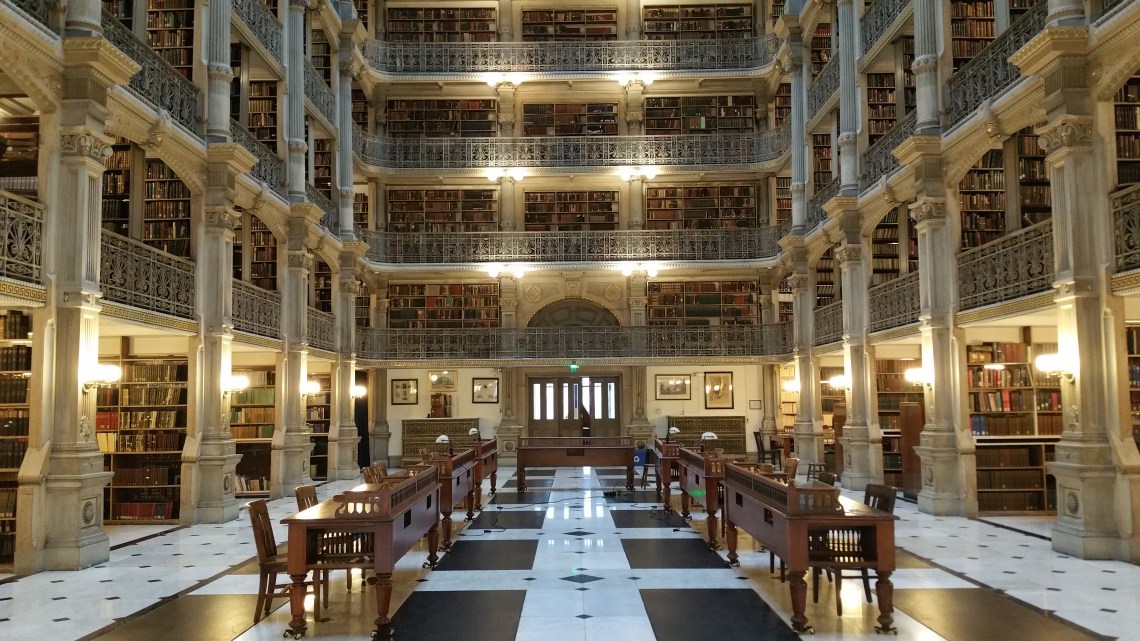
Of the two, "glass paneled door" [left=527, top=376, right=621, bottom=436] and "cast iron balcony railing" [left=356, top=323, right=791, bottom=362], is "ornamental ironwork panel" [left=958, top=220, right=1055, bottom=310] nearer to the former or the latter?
"cast iron balcony railing" [left=356, top=323, right=791, bottom=362]

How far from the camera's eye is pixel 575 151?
19.6 metres

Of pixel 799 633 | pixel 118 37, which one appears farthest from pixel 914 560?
pixel 118 37

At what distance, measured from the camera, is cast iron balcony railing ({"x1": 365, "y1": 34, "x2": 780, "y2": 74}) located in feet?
63.7

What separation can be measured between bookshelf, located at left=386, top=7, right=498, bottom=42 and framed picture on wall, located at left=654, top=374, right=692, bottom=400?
8.94 m

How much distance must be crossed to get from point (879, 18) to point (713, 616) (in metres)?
10.3

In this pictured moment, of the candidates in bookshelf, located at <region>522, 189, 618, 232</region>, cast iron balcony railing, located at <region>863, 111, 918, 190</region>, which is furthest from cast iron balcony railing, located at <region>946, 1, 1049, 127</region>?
bookshelf, located at <region>522, 189, 618, 232</region>

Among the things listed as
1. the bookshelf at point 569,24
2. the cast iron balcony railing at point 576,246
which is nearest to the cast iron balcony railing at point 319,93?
the cast iron balcony railing at point 576,246

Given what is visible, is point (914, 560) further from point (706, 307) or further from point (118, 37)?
point (706, 307)

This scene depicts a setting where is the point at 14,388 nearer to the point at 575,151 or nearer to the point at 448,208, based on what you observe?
the point at 448,208

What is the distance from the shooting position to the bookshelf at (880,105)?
1395cm

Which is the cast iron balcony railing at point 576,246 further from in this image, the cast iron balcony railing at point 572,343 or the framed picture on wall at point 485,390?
the framed picture on wall at point 485,390

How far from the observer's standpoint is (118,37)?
8586 mm

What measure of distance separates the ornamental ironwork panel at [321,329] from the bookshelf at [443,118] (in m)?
5.96

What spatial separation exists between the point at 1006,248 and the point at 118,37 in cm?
934
